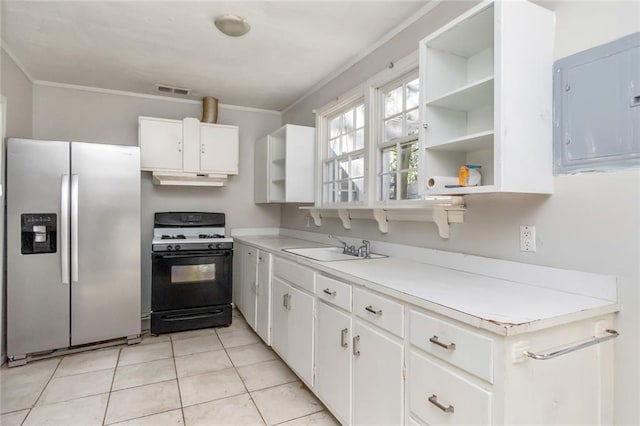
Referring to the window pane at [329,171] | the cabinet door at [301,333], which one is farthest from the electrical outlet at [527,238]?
the window pane at [329,171]

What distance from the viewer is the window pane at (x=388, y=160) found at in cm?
248

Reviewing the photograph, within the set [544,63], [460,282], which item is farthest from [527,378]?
[544,63]

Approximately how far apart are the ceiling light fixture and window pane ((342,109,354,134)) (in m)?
1.08

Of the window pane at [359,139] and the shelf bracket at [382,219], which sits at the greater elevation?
the window pane at [359,139]

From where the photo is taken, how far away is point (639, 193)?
3.97 feet

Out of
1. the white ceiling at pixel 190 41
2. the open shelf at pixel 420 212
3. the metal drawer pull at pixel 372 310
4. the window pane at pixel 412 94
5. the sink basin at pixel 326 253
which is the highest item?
the white ceiling at pixel 190 41

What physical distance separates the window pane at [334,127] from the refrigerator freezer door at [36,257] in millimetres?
2238

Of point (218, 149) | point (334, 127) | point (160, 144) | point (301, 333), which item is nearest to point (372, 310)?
point (301, 333)

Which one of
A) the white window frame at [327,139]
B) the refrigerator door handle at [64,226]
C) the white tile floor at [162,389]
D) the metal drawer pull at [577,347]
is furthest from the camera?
the refrigerator door handle at [64,226]

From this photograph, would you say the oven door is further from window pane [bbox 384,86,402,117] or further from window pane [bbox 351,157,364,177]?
window pane [bbox 384,86,402,117]

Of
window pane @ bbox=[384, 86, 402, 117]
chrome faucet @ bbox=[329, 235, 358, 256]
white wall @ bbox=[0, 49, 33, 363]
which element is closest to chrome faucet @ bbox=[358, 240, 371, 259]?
chrome faucet @ bbox=[329, 235, 358, 256]

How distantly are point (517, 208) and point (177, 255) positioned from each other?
2943 mm

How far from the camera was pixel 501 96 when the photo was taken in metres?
1.34

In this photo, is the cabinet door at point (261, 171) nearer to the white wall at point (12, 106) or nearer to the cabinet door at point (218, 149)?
the cabinet door at point (218, 149)
